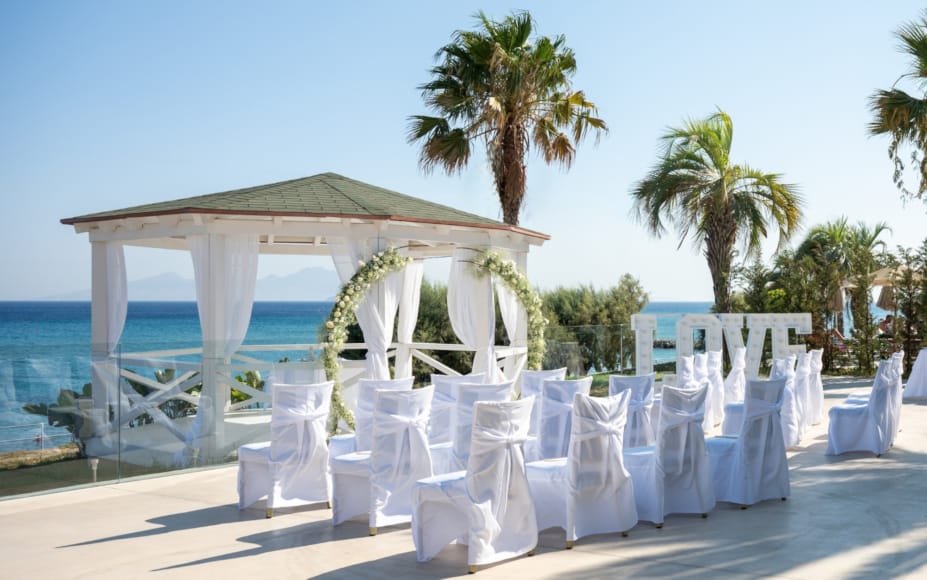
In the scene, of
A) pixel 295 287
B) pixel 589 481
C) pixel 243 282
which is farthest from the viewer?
pixel 295 287

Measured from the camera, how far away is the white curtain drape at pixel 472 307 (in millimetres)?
12391

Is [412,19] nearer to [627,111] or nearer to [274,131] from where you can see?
[627,111]

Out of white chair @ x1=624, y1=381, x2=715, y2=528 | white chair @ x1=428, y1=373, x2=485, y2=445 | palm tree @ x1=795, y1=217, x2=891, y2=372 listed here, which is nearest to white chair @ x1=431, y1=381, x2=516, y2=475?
white chair @ x1=428, y1=373, x2=485, y2=445

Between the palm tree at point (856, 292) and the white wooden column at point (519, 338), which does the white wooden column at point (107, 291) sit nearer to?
the white wooden column at point (519, 338)

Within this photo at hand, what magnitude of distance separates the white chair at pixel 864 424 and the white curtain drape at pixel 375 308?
525cm

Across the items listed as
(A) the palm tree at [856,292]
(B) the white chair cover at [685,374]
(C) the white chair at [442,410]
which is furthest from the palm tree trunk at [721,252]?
(C) the white chair at [442,410]

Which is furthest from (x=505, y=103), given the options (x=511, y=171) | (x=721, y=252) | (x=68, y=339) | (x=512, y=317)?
(x=68, y=339)

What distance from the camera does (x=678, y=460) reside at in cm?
682

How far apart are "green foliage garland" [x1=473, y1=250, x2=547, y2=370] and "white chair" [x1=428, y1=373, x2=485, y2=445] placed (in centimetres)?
424

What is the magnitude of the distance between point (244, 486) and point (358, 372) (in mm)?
4153

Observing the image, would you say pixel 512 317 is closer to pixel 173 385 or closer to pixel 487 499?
pixel 173 385

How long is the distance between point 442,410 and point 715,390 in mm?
4977

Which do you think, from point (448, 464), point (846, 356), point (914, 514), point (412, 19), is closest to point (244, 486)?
point (448, 464)

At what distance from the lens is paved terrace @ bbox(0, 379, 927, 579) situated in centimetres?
552
